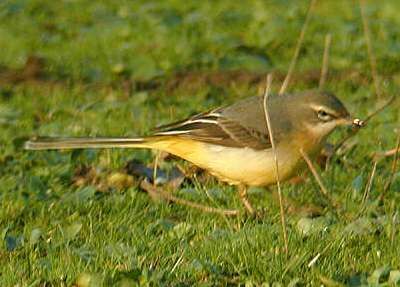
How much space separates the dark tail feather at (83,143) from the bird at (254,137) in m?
0.01

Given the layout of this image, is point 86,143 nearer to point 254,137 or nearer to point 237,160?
point 237,160

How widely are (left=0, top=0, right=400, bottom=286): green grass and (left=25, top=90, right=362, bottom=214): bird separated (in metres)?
0.22

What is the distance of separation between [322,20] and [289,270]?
736 centimetres

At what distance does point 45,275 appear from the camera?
619 centimetres

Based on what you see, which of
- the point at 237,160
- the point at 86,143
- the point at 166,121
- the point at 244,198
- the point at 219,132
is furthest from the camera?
the point at 166,121

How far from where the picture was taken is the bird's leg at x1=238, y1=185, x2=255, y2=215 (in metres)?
7.38

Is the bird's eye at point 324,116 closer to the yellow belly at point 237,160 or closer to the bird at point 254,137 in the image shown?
the bird at point 254,137

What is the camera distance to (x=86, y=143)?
321 inches

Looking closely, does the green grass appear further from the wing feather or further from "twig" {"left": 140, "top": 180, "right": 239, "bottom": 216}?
the wing feather

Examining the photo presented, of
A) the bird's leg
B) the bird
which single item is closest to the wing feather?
the bird

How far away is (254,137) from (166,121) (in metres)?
2.21

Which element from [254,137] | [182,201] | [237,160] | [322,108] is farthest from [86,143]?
[322,108]

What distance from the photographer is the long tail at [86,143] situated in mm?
8023

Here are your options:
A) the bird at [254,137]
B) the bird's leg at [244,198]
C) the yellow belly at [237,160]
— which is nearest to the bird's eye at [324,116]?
the bird at [254,137]
